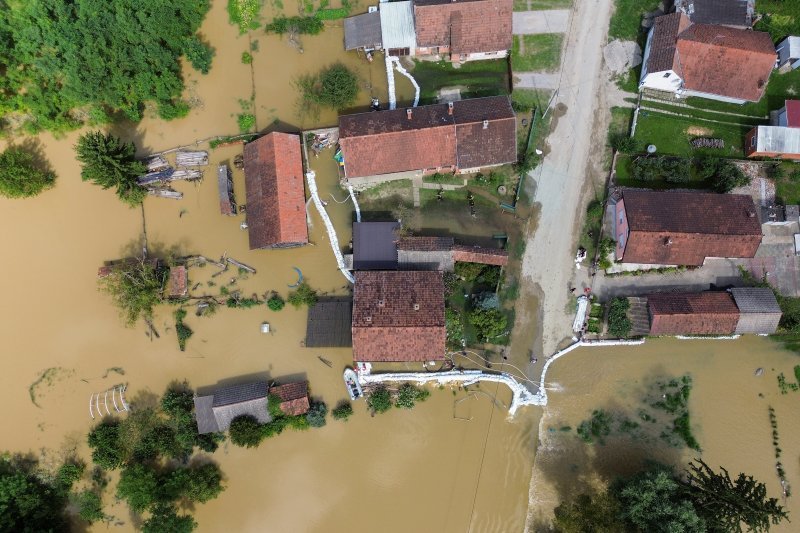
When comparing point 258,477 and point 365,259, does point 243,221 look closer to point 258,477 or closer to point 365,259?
point 365,259

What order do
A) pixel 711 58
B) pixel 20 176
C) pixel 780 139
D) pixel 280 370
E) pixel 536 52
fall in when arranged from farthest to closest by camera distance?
pixel 536 52, pixel 280 370, pixel 20 176, pixel 780 139, pixel 711 58

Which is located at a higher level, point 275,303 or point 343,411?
point 275,303

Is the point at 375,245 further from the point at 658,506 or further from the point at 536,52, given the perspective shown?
the point at 658,506

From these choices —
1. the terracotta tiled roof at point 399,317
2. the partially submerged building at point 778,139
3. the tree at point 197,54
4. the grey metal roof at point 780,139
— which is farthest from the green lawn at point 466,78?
the grey metal roof at point 780,139

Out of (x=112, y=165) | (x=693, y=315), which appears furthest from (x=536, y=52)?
(x=112, y=165)

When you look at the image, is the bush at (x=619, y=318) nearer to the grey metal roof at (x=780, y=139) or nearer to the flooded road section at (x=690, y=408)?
the flooded road section at (x=690, y=408)
